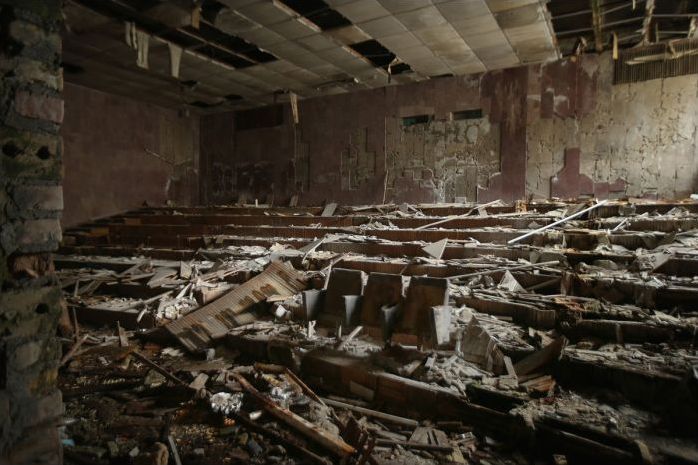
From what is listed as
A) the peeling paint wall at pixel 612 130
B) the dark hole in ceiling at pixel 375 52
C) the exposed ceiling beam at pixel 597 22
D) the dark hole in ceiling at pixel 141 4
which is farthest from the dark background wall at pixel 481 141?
the dark hole in ceiling at pixel 141 4

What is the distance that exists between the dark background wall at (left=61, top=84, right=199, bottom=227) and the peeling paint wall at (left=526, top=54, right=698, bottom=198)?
10.6m

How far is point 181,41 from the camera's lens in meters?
8.10

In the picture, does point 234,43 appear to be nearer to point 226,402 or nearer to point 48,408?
point 226,402

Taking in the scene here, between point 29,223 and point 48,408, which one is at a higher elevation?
point 29,223

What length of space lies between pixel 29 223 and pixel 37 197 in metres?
0.13

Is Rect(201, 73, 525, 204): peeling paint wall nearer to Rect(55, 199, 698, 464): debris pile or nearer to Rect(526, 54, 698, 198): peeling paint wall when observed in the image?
Rect(526, 54, 698, 198): peeling paint wall

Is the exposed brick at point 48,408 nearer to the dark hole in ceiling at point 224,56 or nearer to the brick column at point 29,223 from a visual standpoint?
the brick column at point 29,223

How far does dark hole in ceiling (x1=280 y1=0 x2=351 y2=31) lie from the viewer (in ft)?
22.1

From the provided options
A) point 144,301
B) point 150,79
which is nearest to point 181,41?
point 150,79

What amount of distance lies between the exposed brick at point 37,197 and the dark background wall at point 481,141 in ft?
29.4

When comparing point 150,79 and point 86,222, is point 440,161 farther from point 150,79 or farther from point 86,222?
point 86,222

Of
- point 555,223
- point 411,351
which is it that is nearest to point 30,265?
point 411,351

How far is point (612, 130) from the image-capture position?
8.30m

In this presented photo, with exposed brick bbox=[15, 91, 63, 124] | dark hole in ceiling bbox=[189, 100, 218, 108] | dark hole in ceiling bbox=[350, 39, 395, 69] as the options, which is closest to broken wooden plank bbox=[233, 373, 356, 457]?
exposed brick bbox=[15, 91, 63, 124]
